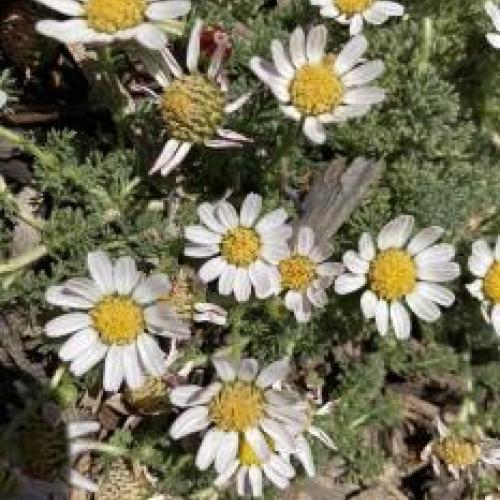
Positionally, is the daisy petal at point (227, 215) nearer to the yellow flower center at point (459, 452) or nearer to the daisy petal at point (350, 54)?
the daisy petal at point (350, 54)

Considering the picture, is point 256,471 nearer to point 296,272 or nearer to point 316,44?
point 296,272

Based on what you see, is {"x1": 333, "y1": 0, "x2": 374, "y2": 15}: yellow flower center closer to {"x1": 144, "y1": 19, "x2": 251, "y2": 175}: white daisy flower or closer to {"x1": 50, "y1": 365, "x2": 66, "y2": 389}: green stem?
{"x1": 144, "y1": 19, "x2": 251, "y2": 175}: white daisy flower

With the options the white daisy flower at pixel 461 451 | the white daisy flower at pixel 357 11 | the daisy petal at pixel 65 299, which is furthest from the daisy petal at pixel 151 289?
the white daisy flower at pixel 461 451

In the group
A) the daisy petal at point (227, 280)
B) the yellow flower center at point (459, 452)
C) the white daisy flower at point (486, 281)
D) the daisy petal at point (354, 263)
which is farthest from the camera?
the yellow flower center at point (459, 452)

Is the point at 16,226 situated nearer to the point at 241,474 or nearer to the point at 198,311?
the point at 198,311

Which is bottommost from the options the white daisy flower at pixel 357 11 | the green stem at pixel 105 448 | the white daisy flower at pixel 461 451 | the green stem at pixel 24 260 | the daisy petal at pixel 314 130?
the white daisy flower at pixel 461 451

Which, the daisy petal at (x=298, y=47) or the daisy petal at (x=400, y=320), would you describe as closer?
the daisy petal at (x=298, y=47)

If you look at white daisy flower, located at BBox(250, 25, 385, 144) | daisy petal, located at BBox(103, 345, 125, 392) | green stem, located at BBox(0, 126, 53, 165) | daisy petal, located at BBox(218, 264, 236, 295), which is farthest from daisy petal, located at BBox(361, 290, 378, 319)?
green stem, located at BBox(0, 126, 53, 165)

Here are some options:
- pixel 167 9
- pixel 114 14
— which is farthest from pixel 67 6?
pixel 167 9
